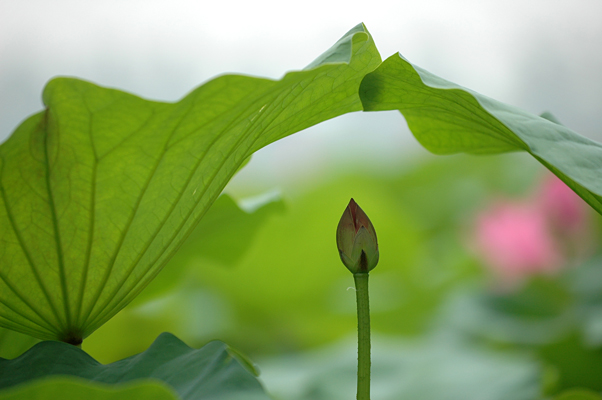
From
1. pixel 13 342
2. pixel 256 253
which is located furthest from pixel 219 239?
pixel 256 253

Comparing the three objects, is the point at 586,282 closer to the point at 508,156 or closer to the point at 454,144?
the point at 454,144

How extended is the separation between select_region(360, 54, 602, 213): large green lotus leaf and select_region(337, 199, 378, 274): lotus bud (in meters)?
0.07

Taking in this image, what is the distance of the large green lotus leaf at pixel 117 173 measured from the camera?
0.79 ft

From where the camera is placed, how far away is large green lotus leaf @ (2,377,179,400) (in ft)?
0.65

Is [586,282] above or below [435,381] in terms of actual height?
above

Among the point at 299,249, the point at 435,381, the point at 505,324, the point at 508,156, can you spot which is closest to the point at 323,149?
the point at 508,156

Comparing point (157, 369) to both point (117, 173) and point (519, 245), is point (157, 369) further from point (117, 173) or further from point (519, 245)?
point (519, 245)

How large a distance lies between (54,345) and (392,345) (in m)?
0.55

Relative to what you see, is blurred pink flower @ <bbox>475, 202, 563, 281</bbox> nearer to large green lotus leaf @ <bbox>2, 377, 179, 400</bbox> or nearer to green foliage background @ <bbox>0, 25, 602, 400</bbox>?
green foliage background @ <bbox>0, 25, 602, 400</bbox>

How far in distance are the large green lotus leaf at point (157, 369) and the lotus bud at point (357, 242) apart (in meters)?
0.08

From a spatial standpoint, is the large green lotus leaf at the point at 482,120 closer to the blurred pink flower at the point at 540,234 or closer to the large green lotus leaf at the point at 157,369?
the large green lotus leaf at the point at 157,369

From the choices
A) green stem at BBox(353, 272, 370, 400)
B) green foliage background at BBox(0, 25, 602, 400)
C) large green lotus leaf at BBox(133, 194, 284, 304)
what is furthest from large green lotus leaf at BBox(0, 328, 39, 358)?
green stem at BBox(353, 272, 370, 400)

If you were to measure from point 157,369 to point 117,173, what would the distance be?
11cm

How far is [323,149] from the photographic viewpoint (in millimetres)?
1817
